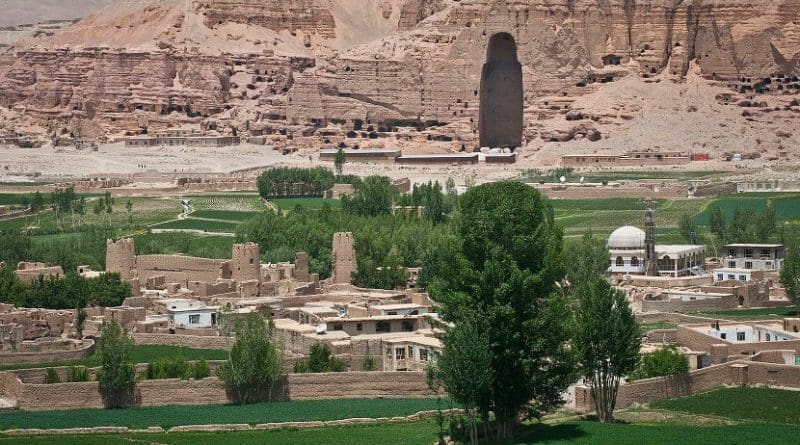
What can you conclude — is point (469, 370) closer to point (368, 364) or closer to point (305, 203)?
point (368, 364)

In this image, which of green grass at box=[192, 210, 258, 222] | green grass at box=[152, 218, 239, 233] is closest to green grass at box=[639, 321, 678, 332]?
green grass at box=[152, 218, 239, 233]

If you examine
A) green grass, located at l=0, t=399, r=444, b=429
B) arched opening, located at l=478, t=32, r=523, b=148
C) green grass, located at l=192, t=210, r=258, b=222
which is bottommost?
green grass, located at l=0, t=399, r=444, b=429

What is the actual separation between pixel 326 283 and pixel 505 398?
78.5ft

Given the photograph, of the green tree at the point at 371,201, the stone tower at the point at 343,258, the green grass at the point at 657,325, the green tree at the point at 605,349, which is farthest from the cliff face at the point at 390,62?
the green tree at the point at 605,349

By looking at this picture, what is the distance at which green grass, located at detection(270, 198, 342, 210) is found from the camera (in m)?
97.4

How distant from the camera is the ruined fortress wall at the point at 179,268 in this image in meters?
69.8

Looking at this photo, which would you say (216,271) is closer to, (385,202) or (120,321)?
(120,321)

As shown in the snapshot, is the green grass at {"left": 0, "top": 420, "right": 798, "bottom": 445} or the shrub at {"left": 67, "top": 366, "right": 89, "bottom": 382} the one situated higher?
the shrub at {"left": 67, "top": 366, "right": 89, "bottom": 382}

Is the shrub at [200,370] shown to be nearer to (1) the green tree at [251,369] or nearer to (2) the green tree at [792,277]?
(1) the green tree at [251,369]

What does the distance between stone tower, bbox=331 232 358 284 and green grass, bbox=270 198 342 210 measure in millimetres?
23289

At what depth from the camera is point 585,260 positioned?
2640 inches

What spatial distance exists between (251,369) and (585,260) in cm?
1918

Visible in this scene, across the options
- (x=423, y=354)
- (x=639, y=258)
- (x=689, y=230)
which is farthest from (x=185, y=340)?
(x=689, y=230)

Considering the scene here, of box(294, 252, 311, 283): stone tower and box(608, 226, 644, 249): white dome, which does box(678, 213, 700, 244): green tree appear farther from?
box(294, 252, 311, 283): stone tower
